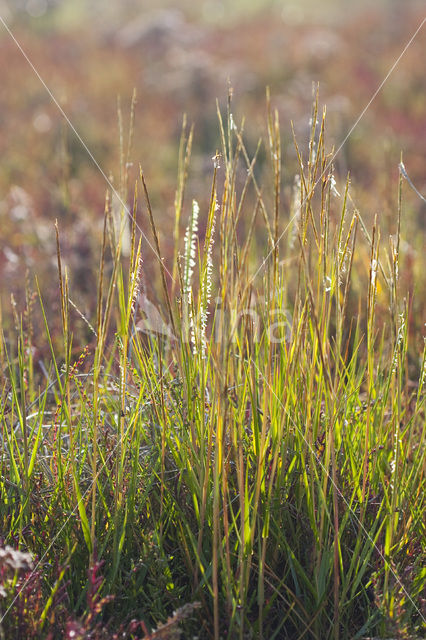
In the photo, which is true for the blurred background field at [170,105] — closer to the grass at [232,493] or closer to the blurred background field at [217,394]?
the blurred background field at [217,394]

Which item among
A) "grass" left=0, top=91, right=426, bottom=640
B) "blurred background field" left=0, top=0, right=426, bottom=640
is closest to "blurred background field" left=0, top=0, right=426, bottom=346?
"blurred background field" left=0, top=0, right=426, bottom=640

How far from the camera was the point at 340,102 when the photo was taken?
8.66 metres

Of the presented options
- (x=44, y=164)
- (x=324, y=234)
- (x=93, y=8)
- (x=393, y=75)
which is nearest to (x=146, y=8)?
(x=93, y=8)

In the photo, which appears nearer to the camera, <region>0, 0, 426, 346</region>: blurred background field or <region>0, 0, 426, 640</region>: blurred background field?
<region>0, 0, 426, 640</region>: blurred background field

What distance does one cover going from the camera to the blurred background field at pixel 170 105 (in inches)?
168

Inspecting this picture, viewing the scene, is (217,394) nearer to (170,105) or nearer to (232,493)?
(232,493)

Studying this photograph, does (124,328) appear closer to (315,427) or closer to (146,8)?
(315,427)

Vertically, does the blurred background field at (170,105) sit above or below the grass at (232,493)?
above

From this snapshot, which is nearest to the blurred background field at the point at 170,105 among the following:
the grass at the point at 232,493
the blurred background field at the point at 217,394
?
the blurred background field at the point at 217,394

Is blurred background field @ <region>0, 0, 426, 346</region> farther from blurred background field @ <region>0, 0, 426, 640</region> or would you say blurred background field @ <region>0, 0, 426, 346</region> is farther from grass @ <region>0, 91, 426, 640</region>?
grass @ <region>0, 91, 426, 640</region>

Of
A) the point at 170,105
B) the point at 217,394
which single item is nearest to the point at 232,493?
the point at 217,394

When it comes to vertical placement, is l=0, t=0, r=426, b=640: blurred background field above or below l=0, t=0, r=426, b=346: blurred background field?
below

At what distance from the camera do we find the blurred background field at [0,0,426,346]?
4258 millimetres

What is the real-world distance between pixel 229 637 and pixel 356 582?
27 centimetres
